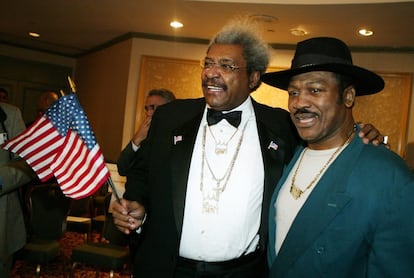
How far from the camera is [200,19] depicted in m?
6.05

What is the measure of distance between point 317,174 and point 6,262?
208cm

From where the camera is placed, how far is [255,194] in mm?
2129

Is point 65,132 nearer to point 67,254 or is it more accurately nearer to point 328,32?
point 67,254

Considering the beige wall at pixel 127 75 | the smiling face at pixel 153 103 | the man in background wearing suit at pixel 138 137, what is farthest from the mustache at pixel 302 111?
the beige wall at pixel 127 75

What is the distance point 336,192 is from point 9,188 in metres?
1.91

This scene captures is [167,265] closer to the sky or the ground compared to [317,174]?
closer to the ground

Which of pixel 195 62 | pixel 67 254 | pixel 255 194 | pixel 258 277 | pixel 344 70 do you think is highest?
pixel 195 62

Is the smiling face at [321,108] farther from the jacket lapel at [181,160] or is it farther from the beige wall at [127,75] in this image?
the beige wall at [127,75]

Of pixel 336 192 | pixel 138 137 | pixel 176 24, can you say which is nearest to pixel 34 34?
pixel 176 24

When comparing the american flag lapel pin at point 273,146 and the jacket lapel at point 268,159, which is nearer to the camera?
the jacket lapel at point 268,159

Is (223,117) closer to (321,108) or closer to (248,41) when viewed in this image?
(248,41)

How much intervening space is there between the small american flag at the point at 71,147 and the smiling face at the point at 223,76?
736mm

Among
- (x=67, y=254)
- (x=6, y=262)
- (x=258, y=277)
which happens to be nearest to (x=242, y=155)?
(x=258, y=277)

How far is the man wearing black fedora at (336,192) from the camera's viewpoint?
57.6 inches
